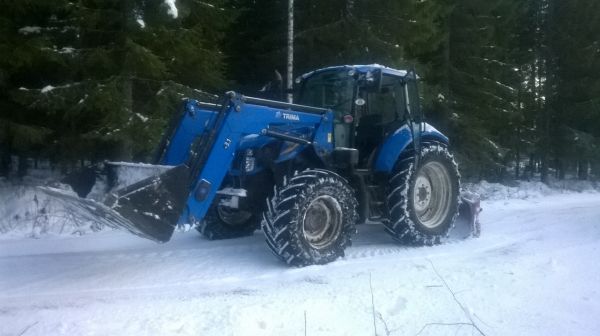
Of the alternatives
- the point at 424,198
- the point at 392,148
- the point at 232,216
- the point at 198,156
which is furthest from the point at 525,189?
the point at 198,156

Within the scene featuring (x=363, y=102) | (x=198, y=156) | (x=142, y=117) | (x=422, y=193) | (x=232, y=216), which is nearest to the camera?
(x=198, y=156)

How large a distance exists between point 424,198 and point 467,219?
32.5 inches

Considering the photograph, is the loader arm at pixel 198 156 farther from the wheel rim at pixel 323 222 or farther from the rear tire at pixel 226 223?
the rear tire at pixel 226 223

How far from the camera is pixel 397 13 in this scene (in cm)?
1416

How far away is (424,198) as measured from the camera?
7848 millimetres

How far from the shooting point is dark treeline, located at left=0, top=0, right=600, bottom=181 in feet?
34.4

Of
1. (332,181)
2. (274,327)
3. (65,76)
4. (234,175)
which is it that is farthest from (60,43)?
(274,327)

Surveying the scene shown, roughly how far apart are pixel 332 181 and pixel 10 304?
3.55 meters

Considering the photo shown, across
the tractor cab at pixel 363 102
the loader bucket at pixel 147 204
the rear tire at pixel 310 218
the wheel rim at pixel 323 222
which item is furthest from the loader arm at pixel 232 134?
the wheel rim at pixel 323 222

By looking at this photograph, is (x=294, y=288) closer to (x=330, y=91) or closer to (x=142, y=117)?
(x=330, y=91)

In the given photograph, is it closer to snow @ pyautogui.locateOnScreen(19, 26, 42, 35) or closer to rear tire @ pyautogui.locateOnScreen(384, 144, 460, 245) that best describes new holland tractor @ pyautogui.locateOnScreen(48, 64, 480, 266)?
rear tire @ pyautogui.locateOnScreen(384, 144, 460, 245)

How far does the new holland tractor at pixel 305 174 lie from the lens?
5352 mm

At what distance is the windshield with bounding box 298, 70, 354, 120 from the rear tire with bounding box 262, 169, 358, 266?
1457mm

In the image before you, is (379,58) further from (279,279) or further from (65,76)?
(279,279)
